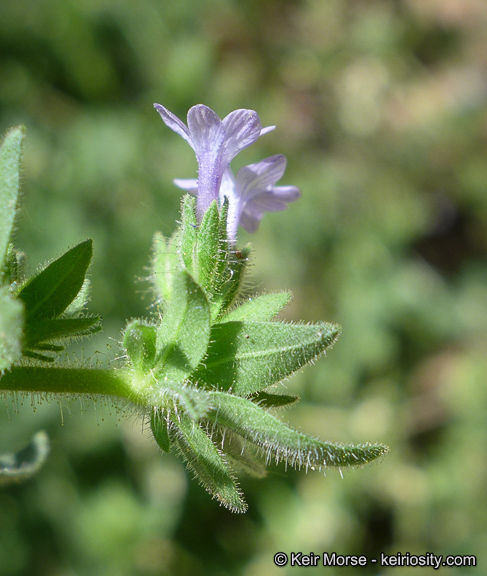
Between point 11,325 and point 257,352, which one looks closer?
point 11,325

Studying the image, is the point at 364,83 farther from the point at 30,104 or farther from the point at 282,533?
the point at 282,533

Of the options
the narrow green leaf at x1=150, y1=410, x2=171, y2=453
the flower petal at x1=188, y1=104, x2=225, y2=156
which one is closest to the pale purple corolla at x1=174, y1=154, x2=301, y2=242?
the flower petal at x1=188, y1=104, x2=225, y2=156

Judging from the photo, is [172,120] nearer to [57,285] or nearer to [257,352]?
[57,285]

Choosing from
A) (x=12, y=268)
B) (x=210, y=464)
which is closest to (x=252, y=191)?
(x=12, y=268)

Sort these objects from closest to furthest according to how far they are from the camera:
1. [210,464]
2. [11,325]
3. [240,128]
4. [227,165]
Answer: [11,325] < [210,464] < [240,128] < [227,165]

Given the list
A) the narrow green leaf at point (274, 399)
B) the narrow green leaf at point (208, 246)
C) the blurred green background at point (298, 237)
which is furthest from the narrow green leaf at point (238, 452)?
the blurred green background at point (298, 237)

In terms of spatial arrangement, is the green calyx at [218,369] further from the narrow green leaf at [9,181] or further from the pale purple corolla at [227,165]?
the narrow green leaf at [9,181]
